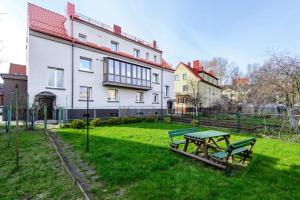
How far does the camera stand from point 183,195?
3584 millimetres

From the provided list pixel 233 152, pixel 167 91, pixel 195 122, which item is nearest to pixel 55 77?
pixel 195 122

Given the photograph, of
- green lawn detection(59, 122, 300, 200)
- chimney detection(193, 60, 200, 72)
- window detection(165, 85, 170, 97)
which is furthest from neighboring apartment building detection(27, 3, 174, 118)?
chimney detection(193, 60, 200, 72)

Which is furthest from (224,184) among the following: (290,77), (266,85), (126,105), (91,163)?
(126,105)

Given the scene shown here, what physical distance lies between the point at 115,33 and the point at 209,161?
2168 centimetres

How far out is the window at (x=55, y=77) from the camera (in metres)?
16.9

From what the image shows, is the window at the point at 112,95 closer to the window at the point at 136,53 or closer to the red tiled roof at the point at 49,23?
the red tiled roof at the point at 49,23

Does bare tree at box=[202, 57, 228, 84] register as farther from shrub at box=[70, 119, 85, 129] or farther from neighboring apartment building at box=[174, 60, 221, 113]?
shrub at box=[70, 119, 85, 129]

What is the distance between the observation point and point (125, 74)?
22.2 metres

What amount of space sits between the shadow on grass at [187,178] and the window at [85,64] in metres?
14.8

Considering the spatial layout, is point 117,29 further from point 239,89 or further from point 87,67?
point 239,89

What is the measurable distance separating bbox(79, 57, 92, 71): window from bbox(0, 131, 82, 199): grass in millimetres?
13587

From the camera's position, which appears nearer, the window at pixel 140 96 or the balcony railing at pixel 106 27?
the balcony railing at pixel 106 27

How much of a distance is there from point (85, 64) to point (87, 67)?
368 mm

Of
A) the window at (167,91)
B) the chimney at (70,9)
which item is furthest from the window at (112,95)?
the window at (167,91)
